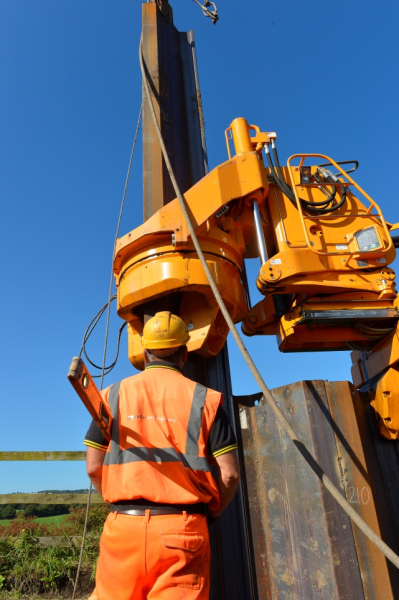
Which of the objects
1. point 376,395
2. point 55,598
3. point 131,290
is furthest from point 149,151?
→ point 55,598

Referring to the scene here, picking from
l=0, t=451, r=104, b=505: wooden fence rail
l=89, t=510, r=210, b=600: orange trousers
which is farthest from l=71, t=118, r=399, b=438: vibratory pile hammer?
l=0, t=451, r=104, b=505: wooden fence rail

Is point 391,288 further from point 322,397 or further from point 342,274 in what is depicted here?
point 322,397

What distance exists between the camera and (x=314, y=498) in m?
2.81

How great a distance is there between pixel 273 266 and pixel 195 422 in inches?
60.2

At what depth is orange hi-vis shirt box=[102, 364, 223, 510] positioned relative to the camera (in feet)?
6.18

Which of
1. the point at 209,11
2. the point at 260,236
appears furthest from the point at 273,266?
the point at 209,11

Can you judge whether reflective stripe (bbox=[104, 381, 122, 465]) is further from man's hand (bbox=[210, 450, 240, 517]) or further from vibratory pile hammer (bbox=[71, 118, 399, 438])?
vibratory pile hammer (bbox=[71, 118, 399, 438])

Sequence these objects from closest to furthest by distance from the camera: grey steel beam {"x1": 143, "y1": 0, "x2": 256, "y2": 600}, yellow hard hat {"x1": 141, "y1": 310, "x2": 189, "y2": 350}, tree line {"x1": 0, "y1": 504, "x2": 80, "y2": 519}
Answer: yellow hard hat {"x1": 141, "y1": 310, "x2": 189, "y2": 350} < grey steel beam {"x1": 143, "y1": 0, "x2": 256, "y2": 600} < tree line {"x1": 0, "y1": 504, "x2": 80, "y2": 519}

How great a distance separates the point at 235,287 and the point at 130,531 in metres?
→ 1.88

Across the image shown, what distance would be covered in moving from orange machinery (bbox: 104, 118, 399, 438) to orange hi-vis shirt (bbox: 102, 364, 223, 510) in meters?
1.06

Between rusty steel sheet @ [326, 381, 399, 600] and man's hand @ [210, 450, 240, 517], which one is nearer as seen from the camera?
man's hand @ [210, 450, 240, 517]

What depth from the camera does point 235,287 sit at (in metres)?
3.26

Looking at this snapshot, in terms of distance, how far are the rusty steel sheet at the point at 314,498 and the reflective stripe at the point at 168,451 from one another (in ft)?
4.00

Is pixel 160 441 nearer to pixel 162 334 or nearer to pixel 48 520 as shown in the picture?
pixel 162 334
